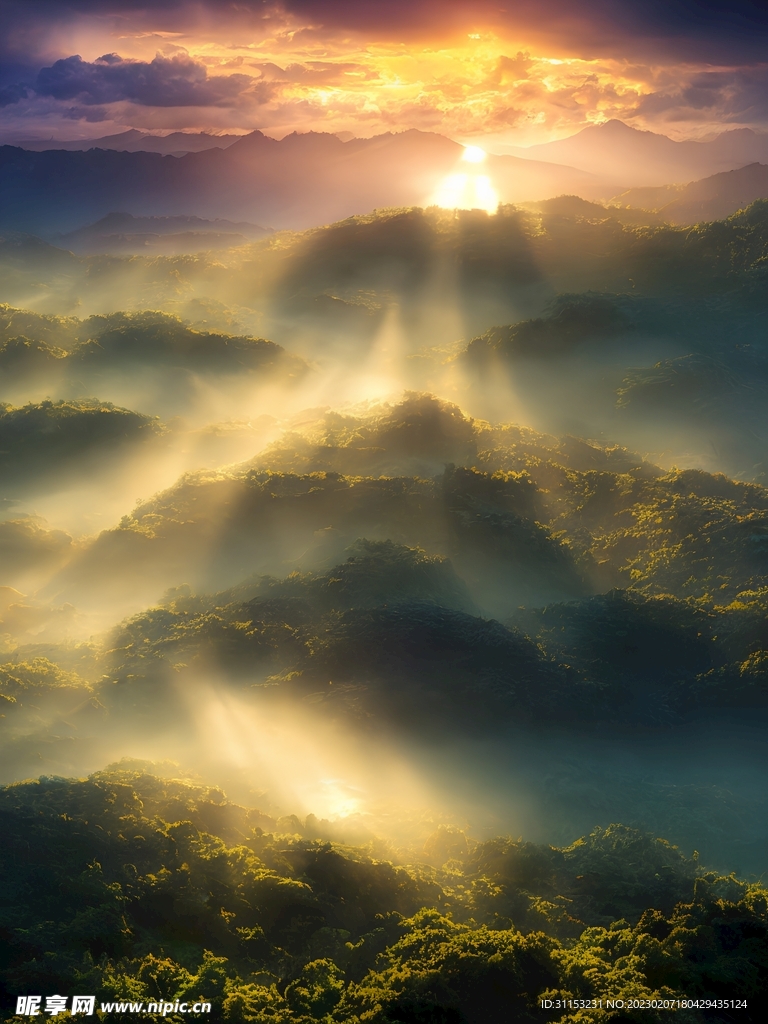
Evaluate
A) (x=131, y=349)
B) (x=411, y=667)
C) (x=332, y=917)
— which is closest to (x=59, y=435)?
(x=131, y=349)

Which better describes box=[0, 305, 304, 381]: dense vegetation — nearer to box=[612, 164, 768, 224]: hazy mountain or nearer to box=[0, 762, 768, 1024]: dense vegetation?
box=[0, 762, 768, 1024]: dense vegetation

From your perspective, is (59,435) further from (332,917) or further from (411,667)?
(332,917)

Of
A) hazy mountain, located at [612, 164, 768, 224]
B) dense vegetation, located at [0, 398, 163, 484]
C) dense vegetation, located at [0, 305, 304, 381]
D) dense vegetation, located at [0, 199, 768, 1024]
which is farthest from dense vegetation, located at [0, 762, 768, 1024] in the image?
hazy mountain, located at [612, 164, 768, 224]

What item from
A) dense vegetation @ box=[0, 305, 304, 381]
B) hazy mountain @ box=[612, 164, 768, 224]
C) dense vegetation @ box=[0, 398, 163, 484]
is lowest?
dense vegetation @ box=[0, 398, 163, 484]

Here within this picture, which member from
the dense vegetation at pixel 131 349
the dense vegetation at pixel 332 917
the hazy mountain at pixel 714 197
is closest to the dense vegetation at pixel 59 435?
the dense vegetation at pixel 131 349

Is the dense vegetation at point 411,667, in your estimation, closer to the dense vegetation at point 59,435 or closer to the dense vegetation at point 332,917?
the dense vegetation at point 332,917

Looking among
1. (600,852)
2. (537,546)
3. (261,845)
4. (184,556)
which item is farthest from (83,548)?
(600,852)

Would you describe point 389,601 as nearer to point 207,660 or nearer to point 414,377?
point 207,660
